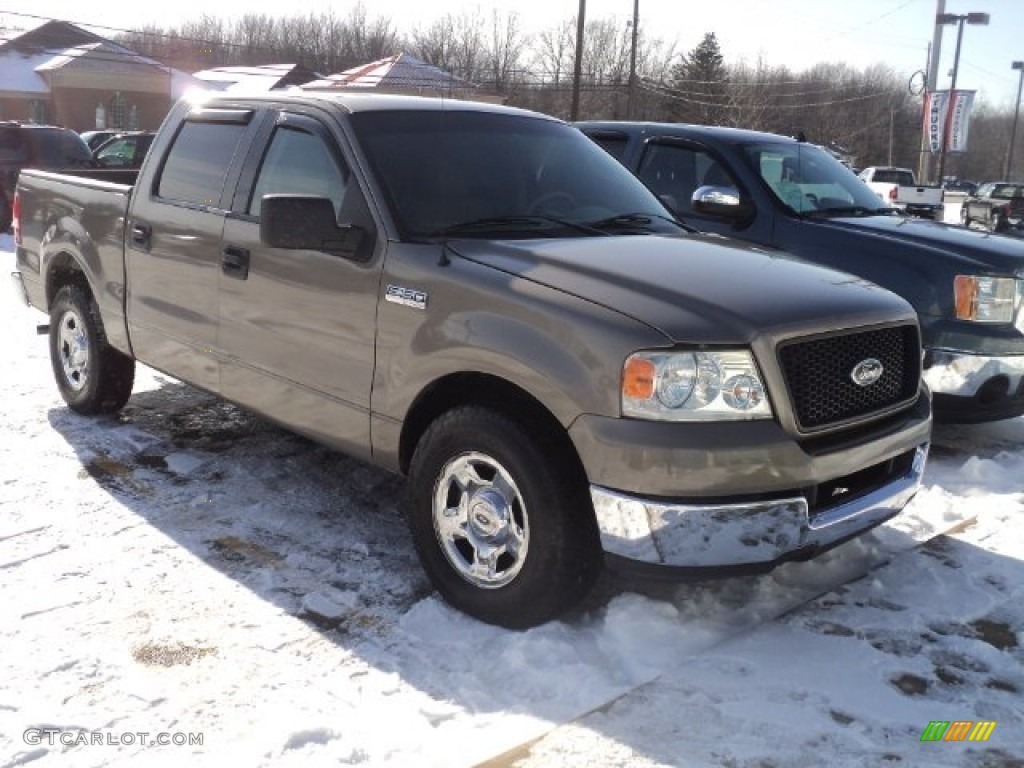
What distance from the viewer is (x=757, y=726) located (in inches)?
112

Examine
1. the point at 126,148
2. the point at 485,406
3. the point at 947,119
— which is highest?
the point at 947,119

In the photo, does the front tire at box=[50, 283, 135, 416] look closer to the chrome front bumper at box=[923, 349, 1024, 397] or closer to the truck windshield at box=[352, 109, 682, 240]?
the truck windshield at box=[352, 109, 682, 240]

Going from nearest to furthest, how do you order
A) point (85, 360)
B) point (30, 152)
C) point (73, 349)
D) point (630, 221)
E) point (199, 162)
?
point (630, 221) < point (199, 162) < point (85, 360) < point (73, 349) < point (30, 152)

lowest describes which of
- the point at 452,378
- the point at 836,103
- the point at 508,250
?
the point at 452,378

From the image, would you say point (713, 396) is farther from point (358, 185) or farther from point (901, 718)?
point (358, 185)

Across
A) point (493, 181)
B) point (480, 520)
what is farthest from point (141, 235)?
point (480, 520)

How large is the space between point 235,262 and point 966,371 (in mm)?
4011

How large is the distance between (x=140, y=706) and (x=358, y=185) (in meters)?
2.06

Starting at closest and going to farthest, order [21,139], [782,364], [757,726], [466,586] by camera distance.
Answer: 1. [757,726]
2. [782,364]
3. [466,586]
4. [21,139]

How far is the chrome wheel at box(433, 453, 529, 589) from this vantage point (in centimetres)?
330

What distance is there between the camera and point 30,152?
1656 centimetres

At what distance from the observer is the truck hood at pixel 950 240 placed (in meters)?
5.59

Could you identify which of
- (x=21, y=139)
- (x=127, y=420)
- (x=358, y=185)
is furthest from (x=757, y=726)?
(x=21, y=139)

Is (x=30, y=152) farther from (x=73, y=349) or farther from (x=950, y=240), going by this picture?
(x=950, y=240)
